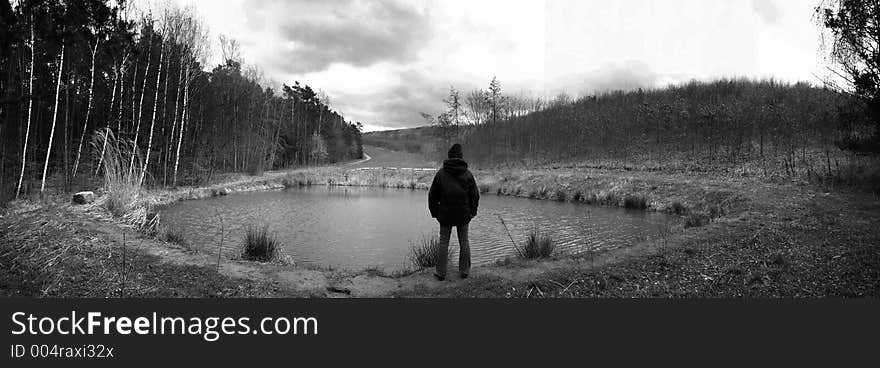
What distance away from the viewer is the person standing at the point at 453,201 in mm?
5723

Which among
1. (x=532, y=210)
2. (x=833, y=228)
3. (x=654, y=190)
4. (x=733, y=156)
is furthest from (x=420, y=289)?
(x=733, y=156)

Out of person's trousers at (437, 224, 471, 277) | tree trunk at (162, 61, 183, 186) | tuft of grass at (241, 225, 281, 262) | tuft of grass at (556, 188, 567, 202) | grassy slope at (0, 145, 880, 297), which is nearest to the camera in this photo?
grassy slope at (0, 145, 880, 297)

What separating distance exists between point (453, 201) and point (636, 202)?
14430 mm

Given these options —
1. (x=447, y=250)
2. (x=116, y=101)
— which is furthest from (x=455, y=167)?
(x=116, y=101)

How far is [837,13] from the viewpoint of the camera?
478 inches

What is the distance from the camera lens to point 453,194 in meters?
5.70

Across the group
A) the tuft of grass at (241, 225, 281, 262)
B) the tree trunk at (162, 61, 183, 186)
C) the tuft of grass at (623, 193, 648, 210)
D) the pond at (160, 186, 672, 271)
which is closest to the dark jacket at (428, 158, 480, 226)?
the pond at (160, 186, 672, 271)

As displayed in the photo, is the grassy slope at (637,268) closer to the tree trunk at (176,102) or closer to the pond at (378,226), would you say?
the pond at (378,226)

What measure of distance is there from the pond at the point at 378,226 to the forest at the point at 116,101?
322 cm

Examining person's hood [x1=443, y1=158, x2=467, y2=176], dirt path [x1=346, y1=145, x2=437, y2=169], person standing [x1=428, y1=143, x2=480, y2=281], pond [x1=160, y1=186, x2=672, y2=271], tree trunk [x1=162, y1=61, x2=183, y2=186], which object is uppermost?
tree trunk [x1=162, y1=61, x2=183, y2=186]

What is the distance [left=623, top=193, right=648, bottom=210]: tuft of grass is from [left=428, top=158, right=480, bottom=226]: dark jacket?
550 inches

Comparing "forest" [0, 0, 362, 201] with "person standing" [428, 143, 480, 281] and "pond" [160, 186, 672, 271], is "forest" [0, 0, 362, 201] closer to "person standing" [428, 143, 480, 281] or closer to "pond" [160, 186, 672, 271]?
"pond" [160, 186, 672, 271]

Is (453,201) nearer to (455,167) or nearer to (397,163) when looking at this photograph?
(455,167)

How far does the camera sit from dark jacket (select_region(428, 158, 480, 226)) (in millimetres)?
5715
